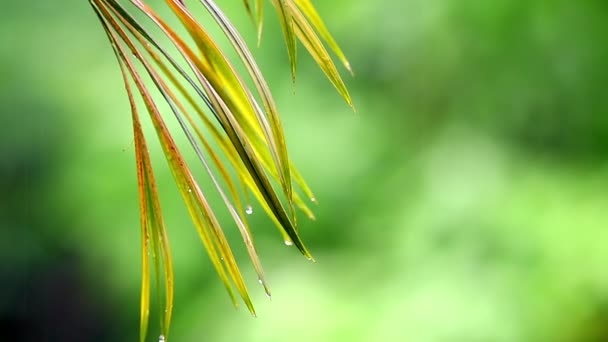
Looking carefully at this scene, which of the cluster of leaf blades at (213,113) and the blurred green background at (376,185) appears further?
the blurred green background at (376,185)

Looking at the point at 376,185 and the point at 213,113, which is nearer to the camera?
the point at 213,113

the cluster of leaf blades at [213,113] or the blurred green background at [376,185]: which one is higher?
the cluster of leaf blades at [213,113]

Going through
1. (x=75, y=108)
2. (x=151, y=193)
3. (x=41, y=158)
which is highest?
(x=151, y=193)

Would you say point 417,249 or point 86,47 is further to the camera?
point 86,47

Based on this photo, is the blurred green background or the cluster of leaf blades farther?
the blurred green background

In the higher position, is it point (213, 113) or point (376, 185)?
point (213, 113)

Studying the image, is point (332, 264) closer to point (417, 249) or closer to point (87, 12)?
point (417, 249)

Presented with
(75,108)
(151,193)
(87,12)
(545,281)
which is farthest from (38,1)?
(151,193)

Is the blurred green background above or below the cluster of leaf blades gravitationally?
below
